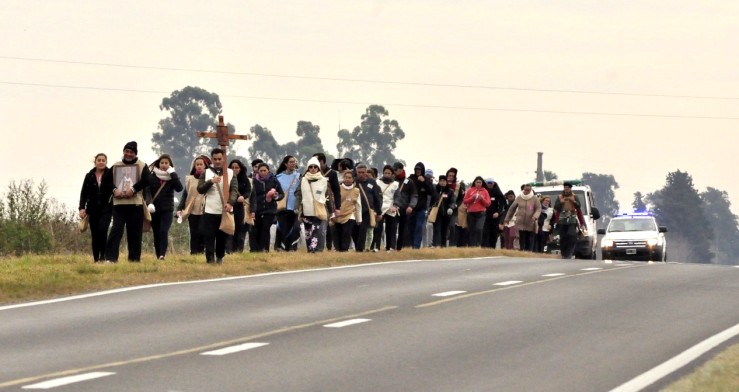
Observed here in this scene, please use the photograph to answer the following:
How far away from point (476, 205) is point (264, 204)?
8.38 metres

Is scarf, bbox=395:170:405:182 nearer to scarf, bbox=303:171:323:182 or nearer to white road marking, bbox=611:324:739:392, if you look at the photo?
scarf, bbox=303:171:323:182

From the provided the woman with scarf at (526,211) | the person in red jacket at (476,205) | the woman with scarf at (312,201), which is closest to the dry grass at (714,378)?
the woman with scarf at (312,201)

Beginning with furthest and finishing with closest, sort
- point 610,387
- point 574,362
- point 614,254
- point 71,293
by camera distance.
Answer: point 614,254
point 71,293
point 574,362
point 610,387

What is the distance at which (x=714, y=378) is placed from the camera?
12.0m

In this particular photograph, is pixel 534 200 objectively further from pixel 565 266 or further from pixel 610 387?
pixel 610 387

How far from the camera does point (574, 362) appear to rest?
514 inches

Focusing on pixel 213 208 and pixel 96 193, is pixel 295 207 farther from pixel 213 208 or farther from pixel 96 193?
pixel 96 193

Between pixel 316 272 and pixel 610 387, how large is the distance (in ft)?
43.4

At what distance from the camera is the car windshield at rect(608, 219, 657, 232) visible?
44.4 meters

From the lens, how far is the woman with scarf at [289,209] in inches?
1152

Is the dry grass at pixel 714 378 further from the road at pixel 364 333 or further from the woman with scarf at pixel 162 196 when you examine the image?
the woman with scarf at pixel 162 196

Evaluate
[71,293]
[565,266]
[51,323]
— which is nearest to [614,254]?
[565,266]

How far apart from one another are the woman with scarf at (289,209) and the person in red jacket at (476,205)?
7003mm

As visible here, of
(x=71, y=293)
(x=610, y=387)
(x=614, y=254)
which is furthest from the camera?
(x=614, y=254)
